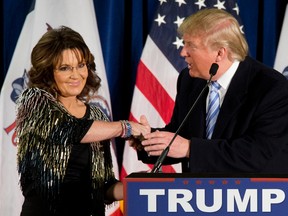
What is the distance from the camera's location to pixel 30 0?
12.5ft

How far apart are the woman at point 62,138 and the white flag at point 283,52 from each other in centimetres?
142

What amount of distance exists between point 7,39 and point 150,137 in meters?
1.86

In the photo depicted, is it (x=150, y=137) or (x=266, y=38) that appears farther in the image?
(x=266, y=38)

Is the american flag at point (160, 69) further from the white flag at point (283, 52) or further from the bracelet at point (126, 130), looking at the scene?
the bracelet at point (126, 130)

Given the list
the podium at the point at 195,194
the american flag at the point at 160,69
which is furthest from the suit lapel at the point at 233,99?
the american flag at the point at 160,69

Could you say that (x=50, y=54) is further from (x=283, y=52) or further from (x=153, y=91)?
A: (x=283, y=52)

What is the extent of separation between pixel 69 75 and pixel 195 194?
2.88 feet

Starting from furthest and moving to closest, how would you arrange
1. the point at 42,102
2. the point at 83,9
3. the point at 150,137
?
the point at 83,9, the point at 42,102, the point at 150,137

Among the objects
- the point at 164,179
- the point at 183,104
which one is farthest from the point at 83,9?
the point at 164,179

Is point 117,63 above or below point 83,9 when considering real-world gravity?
below

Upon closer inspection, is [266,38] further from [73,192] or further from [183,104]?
[73,192]

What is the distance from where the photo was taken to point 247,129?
2.19 metres

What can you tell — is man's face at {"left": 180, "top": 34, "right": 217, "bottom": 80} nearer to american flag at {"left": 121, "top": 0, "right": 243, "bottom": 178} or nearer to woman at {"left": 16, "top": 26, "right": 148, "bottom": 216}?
woman at {"left": 16, "top": 26, "right": 148, "bottom": 216}

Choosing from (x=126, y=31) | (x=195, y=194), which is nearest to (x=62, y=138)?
(x=195, y=194)
